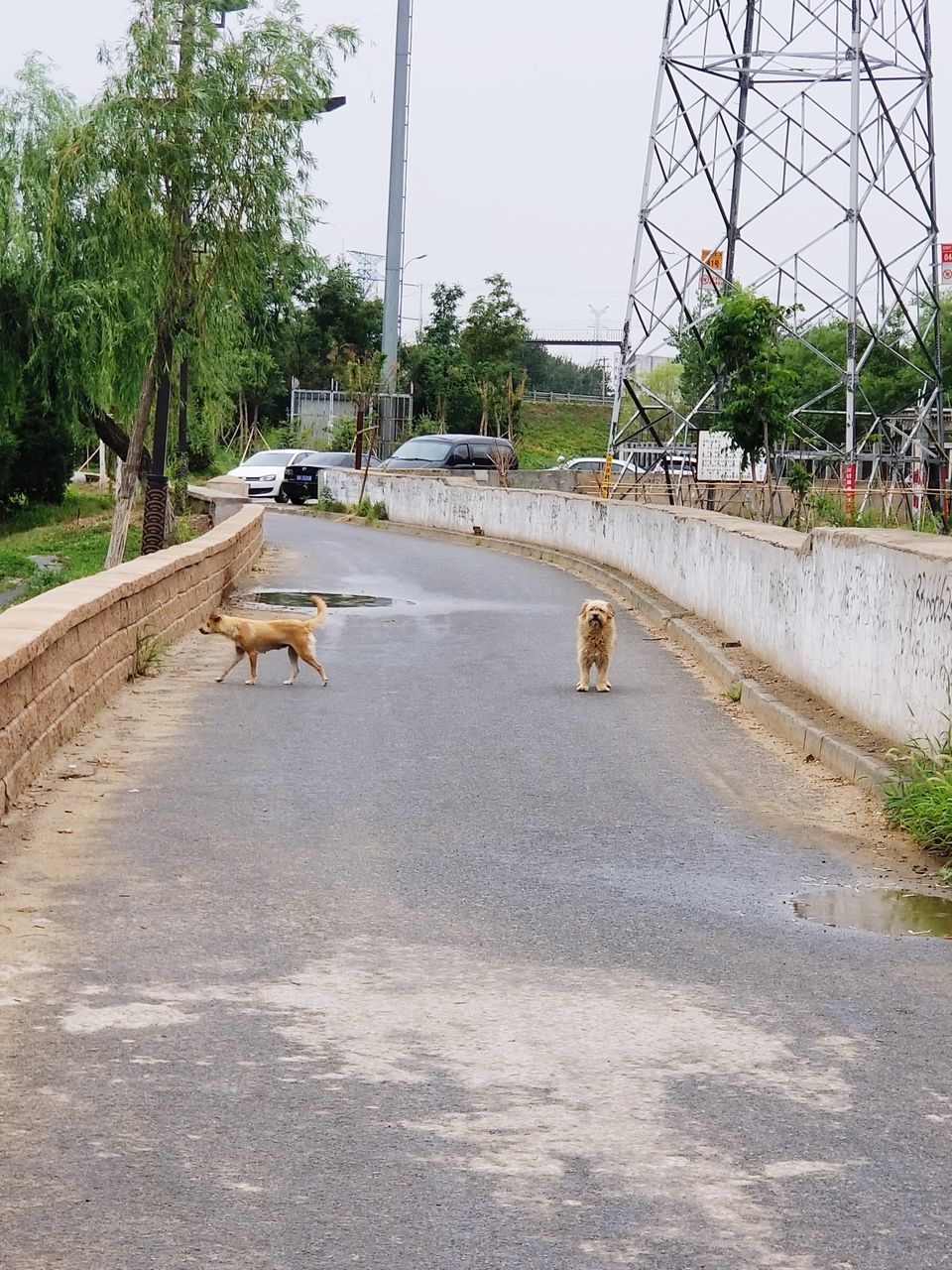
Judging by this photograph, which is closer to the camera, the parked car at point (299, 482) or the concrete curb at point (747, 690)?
the concrete curb at point (747, 690)

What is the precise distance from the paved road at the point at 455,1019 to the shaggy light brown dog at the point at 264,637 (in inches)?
107

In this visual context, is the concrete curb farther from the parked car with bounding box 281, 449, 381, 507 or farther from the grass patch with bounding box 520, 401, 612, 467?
the grass patch with bounding box 520, 401, 612, 467

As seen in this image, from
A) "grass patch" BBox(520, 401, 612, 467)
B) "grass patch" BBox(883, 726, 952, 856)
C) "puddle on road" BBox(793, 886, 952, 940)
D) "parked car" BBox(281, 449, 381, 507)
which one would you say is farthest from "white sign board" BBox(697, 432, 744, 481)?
"grass patch" BBox(520, 401, 612, 467)

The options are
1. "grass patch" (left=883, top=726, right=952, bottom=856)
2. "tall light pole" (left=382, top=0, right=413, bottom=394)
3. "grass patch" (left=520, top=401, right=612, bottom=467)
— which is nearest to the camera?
"grass patch" (left=883, top=726, right=952, bottom=856)

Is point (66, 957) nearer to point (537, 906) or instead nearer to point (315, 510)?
point (537, 906)

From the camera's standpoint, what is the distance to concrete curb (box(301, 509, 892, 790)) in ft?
34.6

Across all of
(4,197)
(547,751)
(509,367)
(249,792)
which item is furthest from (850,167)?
(509,367)

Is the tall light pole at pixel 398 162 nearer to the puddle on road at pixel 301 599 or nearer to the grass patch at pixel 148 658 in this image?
the puddle on road at pixel 301 599

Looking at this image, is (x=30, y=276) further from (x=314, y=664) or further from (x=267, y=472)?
(x=314, y=664)

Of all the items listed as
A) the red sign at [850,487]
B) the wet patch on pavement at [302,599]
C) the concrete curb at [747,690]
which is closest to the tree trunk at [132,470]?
the wet patch on pavement at [302,599]

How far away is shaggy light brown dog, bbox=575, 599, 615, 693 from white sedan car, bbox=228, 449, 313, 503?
3485 cm

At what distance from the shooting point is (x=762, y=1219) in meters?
4.18

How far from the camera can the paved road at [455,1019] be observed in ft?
13.6

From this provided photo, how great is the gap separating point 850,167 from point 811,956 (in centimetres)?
2843
